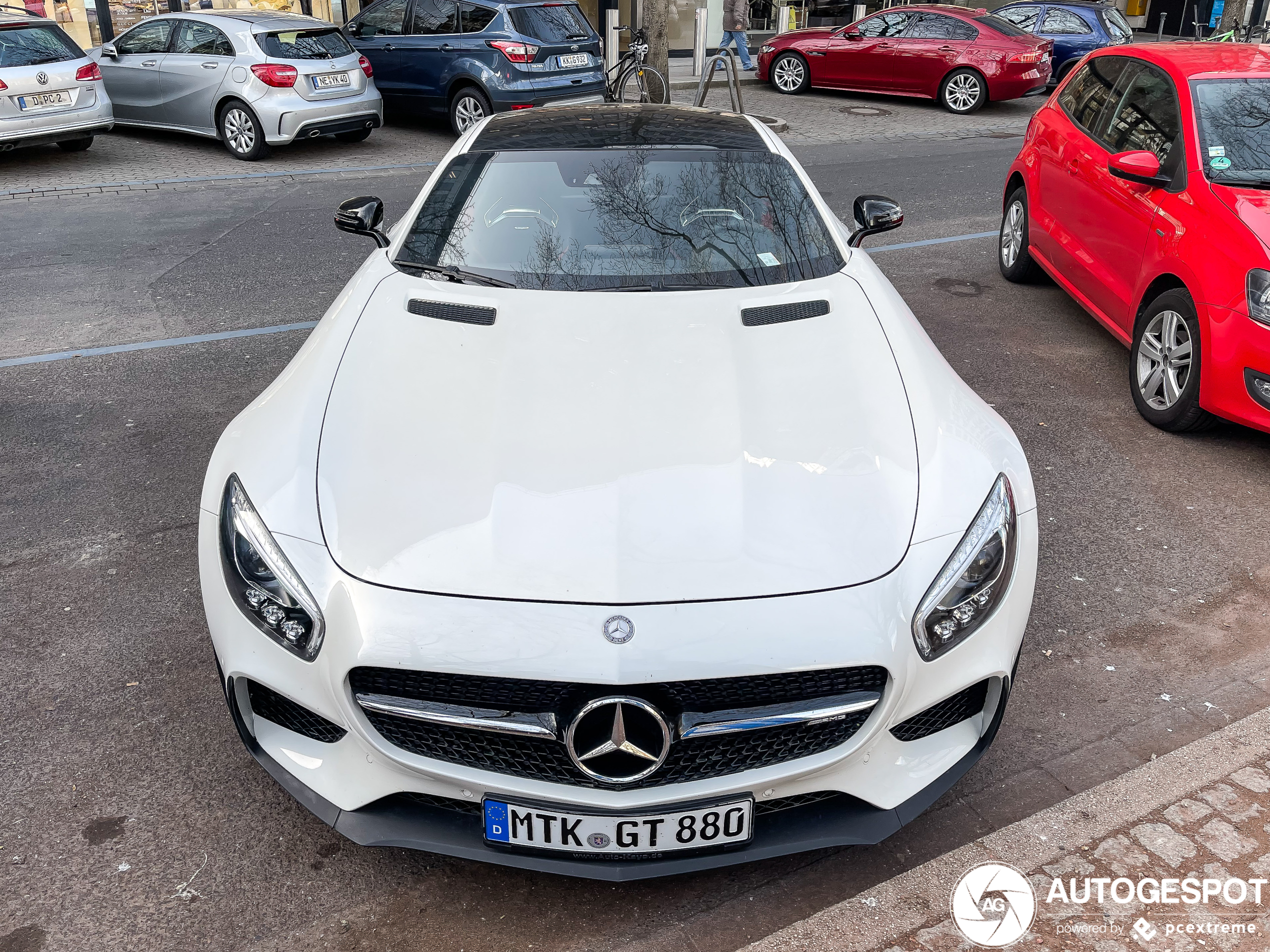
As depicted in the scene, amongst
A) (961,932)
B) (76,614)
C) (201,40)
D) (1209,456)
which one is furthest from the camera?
(201,40)

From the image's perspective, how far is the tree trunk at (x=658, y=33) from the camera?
43.0 feet

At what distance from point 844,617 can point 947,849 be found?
2.92 ft

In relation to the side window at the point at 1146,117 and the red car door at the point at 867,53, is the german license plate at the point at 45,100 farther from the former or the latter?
the red car door at the point at 867,53

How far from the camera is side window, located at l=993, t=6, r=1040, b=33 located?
17.5m

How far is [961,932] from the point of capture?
2.45 m

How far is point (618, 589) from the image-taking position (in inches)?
90.3

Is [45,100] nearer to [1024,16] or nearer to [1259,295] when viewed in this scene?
[1259,295]

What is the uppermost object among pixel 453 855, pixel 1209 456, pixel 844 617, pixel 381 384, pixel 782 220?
pixel 782 220

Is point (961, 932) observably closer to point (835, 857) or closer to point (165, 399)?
point (835, 857)

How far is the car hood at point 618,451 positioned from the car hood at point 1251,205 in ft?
8.02

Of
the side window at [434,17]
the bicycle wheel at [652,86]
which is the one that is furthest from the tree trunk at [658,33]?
the side window at [434,17]

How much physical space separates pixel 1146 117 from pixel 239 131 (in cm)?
942

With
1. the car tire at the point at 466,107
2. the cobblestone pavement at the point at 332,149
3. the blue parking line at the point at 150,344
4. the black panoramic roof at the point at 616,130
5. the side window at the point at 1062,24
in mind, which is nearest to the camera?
the black panoramic roof at the point at 616,130

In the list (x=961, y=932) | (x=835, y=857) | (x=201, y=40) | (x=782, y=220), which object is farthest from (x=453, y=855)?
(x=201, y=40)
